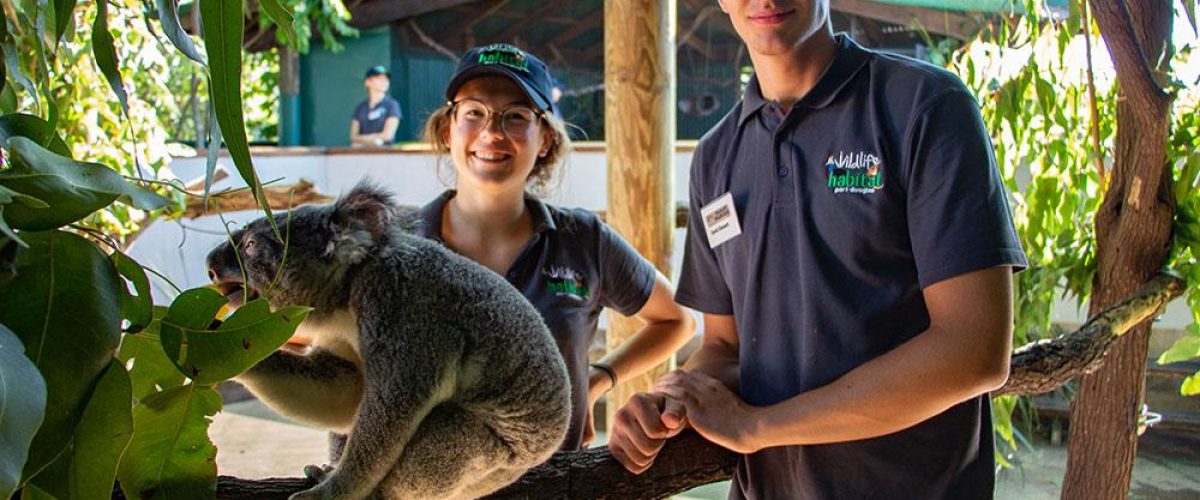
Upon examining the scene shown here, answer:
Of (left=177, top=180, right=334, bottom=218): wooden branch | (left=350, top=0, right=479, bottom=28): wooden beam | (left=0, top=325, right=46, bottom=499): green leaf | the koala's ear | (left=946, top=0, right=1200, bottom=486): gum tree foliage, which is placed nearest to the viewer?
(left=0, top=325, right=46, bottom=499): green leaf

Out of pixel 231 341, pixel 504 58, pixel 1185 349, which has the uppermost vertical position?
pixel 504 58

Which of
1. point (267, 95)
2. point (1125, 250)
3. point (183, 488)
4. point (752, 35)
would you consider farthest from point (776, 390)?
point (267, 95)

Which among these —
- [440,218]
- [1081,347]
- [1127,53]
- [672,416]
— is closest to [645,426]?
[672,416]

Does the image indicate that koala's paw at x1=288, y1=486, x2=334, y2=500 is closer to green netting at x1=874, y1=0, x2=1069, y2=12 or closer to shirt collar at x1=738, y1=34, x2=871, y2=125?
shirt collar at x1=738, y1=34, x2=871, y2=125

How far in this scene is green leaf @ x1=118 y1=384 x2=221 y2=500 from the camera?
70 centimetres

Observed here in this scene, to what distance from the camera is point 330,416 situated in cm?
146

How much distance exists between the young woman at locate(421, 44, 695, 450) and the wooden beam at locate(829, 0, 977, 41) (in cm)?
205

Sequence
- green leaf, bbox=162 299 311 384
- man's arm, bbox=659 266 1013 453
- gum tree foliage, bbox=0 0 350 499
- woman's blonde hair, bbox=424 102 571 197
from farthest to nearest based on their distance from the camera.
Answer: woman's blonde hair, bbox=424 102 571 197, man's arm, bbox=659 266 1013 453, green leaf, bbox=162 299 311 384, gum tree foliage, bbox=0 0 350 499

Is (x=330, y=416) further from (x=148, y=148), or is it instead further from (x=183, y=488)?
(x=148, y=148)

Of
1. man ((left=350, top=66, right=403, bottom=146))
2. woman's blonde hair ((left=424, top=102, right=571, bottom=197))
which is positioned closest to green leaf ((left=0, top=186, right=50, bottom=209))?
woman's blonde hair ((left=424, top=102, right=571, bottom=197))

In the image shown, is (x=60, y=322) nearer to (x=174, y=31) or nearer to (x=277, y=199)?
(x=174, y=31)

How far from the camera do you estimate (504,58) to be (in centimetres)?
181

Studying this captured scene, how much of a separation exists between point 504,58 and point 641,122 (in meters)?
1.30

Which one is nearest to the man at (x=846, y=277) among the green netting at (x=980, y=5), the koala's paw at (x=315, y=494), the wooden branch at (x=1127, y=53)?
the koala's paw at (x=315, y=494)
